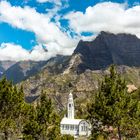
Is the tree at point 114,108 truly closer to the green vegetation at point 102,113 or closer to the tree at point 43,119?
the green vegetation at point 102,113

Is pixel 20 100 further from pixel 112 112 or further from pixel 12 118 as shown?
pixel 112 112

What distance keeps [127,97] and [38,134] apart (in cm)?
1944

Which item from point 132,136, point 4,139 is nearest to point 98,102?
point 132,136

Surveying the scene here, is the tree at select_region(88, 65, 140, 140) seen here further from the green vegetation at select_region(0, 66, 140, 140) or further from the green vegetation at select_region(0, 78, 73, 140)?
the green vegetation at select_region(0, 78, 73, 140)

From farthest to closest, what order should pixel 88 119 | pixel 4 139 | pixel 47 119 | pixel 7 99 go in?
pixel 4 139 < pixel 7 99 < pixel 47 119 < pixel 88 119

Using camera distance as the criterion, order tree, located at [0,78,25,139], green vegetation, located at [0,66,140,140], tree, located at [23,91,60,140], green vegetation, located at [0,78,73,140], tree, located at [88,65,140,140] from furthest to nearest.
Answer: tree, located at [0,78,25,139] < green vegetation, located at [0,78,73,140] < tree, located at [23,91,60,140] < green vegetation, located at [0,66,140,140] < tree, located at [88,65,140,140]

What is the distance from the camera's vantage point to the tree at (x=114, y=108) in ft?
193

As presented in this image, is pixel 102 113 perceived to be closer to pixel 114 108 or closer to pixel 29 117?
pixel 114 108

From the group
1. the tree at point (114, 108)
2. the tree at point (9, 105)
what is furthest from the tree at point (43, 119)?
the tree at point (114, 108)

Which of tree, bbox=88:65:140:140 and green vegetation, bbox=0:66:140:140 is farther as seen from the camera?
green vegetation, bbox=0:66:140:140

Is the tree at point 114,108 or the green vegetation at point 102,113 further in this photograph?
the green vegetation at point 102,113

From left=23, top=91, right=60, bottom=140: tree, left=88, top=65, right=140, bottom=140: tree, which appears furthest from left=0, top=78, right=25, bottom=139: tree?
left=88, top=65, right=140, bottom=140: tree

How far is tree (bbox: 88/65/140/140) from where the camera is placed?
58.9 meters

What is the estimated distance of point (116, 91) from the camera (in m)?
59.2
